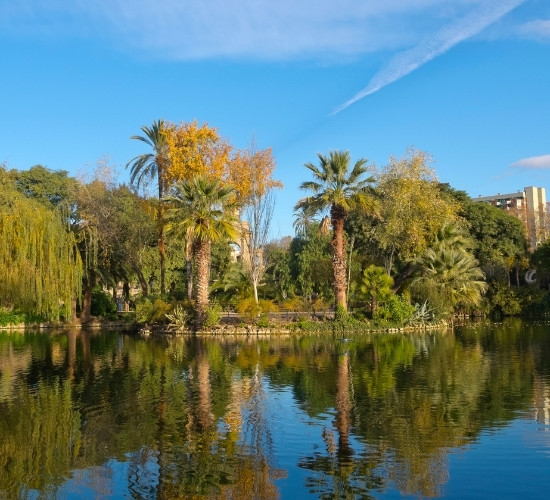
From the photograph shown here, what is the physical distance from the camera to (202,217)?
33125 mm

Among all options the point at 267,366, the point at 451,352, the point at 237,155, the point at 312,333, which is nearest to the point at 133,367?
the point at 267,366

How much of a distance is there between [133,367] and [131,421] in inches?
331

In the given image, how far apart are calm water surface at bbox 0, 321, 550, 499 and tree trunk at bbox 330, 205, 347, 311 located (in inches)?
503

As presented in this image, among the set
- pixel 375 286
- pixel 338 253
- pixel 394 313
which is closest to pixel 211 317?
pixel 338 253

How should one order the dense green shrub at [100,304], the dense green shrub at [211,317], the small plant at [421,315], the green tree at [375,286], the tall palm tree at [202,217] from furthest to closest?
the dense green shrub at [100,304]
the small plant at [421,315]
the green tree at [375,286]
the dense green shrub at [211,317]
the tall palm tree at [202,217]

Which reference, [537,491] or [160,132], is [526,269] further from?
[537,491]

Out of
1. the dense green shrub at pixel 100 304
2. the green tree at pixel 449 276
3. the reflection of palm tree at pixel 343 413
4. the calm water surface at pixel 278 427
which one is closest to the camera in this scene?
the calm water surface at pixel 278 427

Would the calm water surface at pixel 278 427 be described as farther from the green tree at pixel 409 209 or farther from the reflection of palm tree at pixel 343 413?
the green tree at pixel 409 209

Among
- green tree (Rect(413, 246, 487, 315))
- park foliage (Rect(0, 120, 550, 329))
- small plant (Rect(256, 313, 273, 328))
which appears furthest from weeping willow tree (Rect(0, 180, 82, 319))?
green tree (Rect(413, 246, 487, 315))

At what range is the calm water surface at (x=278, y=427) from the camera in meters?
8.59

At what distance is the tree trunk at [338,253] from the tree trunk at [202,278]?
24.5ft

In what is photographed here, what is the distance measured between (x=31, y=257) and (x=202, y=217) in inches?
368

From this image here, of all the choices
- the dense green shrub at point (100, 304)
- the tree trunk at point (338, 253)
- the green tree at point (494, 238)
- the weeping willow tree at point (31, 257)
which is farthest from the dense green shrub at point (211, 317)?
the green tree at point (494, 238)

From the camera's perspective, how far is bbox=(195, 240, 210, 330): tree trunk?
34375 millimetres
